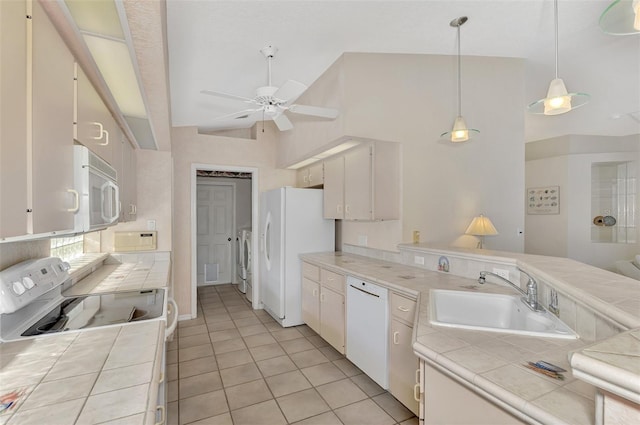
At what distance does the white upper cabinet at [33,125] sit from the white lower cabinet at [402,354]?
1948 millimetres

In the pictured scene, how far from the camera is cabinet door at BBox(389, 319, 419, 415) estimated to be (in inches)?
78.7

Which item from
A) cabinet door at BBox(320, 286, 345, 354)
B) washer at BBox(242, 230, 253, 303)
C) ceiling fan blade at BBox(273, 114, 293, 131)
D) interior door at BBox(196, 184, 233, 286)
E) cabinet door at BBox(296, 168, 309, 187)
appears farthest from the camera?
interior door at BBox(196, 184, 233, 286)

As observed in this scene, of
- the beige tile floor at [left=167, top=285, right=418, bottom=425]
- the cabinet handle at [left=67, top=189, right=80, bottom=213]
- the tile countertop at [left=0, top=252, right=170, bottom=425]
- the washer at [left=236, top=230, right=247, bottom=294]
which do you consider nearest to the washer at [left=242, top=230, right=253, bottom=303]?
the washer at [left=236, top=230, right=247, bottom=294]

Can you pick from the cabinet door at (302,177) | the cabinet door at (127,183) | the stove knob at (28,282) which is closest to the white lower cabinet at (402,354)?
the stove knob at (28,282)

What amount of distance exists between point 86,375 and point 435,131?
3207mm

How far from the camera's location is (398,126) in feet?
9.59

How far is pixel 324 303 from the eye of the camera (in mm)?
3170

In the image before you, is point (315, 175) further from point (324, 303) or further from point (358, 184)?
point (324, 303)

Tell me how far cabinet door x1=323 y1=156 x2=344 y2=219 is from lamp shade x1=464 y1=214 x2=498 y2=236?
141cm

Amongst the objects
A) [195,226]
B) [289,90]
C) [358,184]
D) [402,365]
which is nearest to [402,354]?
[402,365]

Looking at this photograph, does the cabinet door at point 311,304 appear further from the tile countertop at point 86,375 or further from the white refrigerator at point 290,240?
the tile countertop at point 86,375

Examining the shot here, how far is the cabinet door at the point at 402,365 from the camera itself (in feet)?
6.56

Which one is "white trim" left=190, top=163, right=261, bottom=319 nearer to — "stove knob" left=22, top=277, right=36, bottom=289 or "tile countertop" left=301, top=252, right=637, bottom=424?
"stove knob" left=22, top=277, right=36, bottom=289

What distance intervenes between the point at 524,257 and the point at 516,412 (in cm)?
152
